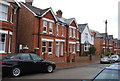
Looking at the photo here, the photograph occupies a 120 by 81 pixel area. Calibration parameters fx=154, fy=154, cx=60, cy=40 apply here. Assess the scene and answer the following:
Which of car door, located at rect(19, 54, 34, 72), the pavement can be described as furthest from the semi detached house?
car door, located at rect(19, 54, 34, 72)

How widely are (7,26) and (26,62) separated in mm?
7105

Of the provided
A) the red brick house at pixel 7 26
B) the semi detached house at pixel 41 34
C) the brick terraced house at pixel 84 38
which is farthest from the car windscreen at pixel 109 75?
the brick terraced house at pixel 84 38

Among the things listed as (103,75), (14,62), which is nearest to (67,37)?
(14,62)

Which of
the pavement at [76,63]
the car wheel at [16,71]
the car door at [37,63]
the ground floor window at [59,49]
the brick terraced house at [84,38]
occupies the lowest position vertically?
the pavement at [76,63]

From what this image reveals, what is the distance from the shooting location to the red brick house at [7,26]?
15.8 meters

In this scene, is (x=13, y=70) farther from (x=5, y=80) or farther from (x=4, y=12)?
(x=4, y=12)

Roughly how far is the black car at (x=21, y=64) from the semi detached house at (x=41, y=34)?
7.19 m

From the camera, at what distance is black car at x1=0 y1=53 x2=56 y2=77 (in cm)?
965

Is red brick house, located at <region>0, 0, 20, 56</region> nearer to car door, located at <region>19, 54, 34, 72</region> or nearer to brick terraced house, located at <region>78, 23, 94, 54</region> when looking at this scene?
car door, located at <region>19, 54, 34, 72</region>

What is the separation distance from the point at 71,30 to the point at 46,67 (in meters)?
18.6

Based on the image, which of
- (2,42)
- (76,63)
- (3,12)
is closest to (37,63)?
(2,42)

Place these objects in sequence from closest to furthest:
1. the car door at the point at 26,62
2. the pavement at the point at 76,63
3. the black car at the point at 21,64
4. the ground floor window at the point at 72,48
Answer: the black car at the point at 21,64, the car door at the point at 26,62, the pavement at the point at 76,63, the ground floor window at the point at 72,48

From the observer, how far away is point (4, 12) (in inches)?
636

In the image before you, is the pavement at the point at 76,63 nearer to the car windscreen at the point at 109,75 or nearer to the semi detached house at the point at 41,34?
the semi detached house at the point at 41,34
